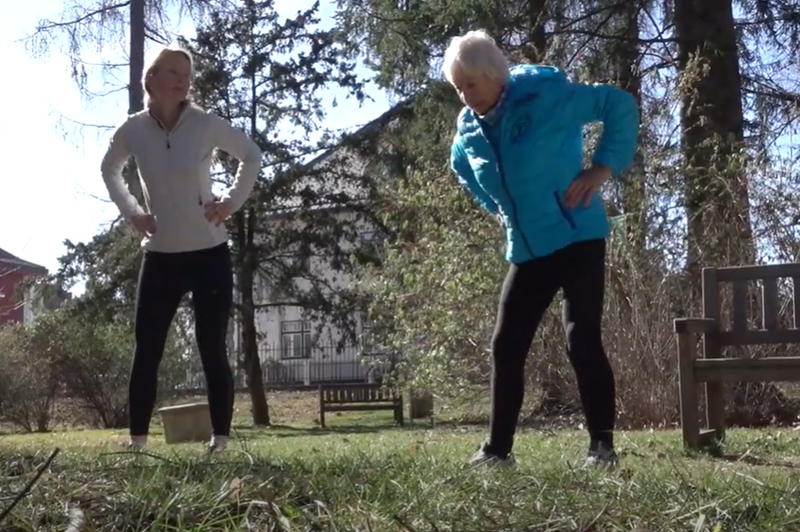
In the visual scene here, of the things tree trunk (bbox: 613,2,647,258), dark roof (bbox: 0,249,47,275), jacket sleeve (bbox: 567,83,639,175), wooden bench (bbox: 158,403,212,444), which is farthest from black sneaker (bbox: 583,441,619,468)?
dark roof (bbox: 0,249,47,275)

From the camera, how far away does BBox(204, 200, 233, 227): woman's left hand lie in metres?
4.98

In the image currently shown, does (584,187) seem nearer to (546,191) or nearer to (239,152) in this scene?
(546,191)

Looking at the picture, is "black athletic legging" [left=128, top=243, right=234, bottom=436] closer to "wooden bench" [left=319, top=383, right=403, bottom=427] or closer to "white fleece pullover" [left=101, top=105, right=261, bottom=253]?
"white fleece pullover" [left=101, top=105, right=261, bottom=253]

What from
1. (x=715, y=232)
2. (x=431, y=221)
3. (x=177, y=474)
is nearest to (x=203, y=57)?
(x=431, y=221)

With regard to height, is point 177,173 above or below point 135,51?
below

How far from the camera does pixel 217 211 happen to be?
4980 millimetres

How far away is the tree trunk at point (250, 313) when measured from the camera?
23.3 metres

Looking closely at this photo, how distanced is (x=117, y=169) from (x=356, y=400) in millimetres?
Answer: 16421

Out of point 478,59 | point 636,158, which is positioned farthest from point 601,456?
point 636,158

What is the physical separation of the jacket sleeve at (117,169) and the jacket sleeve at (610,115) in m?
2.09

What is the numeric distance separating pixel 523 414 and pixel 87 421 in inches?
434

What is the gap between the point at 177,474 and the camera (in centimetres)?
294

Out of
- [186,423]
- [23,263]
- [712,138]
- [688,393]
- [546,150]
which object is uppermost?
[23,263]

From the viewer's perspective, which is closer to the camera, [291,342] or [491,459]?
[491,459]
